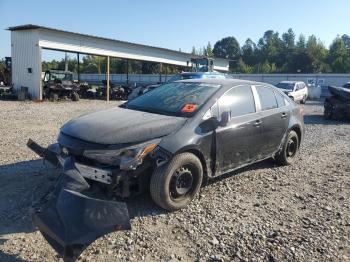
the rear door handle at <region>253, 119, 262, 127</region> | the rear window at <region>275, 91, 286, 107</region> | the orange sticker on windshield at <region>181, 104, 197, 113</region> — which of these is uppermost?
the rear window at <region>275, 91, 286, 107</region>

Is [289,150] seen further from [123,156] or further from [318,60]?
[318,60]

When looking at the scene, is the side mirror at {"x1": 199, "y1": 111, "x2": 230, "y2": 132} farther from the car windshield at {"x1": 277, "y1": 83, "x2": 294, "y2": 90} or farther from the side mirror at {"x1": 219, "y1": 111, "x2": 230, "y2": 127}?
the car windshield at {"x1": 277, "y1": 83, "x2": 294, "y2": 90}

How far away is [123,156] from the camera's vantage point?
4.14 meters

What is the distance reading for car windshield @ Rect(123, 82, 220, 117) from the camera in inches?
199

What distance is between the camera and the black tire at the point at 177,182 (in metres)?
4.32

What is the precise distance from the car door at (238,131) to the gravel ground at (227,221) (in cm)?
47

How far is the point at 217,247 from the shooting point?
3787 millimetres

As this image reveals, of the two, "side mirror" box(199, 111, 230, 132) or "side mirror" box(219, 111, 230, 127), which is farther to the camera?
"side mirror" box(219, 111, 230, 127)

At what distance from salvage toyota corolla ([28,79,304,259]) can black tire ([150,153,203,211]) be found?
0.04 feet

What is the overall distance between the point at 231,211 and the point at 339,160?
13.8 ft

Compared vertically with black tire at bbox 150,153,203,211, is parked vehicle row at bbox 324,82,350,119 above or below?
above

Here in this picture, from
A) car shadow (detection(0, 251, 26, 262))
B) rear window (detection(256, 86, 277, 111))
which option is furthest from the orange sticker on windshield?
car shadow (detection(0, 251, 26, 262))

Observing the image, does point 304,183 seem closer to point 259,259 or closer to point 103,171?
point 259,259

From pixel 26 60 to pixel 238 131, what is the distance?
68.0 ft
